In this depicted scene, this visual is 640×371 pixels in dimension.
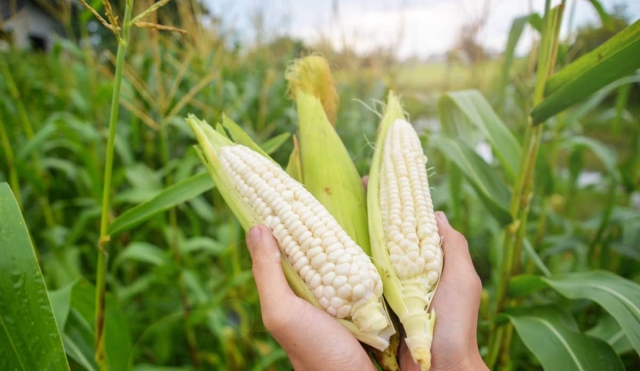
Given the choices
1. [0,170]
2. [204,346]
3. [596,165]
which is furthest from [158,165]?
[596,165]

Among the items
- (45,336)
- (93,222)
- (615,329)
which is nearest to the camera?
(45,336)

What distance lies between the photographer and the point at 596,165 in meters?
5.62

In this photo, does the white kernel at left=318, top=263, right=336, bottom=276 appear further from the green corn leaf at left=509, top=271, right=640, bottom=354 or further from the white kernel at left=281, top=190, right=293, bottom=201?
the green corn leaf at left=509, top=271, right=640, bottom=354

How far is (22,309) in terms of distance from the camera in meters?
0.76

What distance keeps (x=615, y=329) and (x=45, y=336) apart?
172cm

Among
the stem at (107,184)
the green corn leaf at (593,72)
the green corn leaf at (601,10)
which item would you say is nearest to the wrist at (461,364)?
the green corn leaf at (593,72)

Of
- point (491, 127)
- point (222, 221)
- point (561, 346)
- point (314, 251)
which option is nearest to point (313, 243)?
point (314, 251)

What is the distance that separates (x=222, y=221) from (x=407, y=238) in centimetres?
184

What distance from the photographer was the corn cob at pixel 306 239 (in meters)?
0.76

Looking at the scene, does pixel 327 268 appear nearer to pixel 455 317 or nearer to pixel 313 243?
pixel 313 243

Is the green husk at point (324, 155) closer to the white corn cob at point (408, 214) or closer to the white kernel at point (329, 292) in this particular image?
the white corn cob at point (408, 214)

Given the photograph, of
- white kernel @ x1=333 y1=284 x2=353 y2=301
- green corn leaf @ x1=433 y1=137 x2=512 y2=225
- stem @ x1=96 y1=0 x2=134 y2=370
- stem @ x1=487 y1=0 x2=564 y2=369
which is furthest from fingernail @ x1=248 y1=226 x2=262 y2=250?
stem @ x1=487 y1=0 x2=564 y2=369

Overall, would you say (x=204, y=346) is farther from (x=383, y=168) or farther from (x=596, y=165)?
(x=596, y=165)

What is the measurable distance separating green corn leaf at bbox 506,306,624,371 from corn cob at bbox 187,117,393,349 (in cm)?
56
